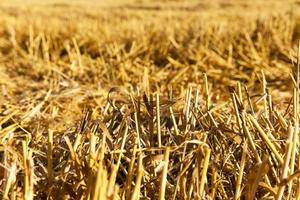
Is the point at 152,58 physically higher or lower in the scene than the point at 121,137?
lower

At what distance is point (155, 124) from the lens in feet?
3.62

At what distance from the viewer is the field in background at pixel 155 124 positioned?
2.72ft

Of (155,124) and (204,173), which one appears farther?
(155,124)

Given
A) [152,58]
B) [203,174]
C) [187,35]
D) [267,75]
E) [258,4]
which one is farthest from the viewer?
[258,4]

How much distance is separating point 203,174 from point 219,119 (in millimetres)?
293

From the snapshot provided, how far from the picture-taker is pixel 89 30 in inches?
122

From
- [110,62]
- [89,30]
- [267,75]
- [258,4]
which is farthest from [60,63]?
[258,4]

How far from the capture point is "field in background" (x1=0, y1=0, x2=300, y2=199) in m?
0.83

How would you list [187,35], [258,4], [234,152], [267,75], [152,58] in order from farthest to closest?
[258,4]
[187,35]
[152,58]
[267,75]
[234,152]

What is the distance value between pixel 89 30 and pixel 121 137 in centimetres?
222

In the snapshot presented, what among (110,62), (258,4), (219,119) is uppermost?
(219,119)

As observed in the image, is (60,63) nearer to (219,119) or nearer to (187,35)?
(187,35)

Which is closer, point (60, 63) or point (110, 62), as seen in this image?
point (110, 62)

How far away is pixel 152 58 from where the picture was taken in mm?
2562
